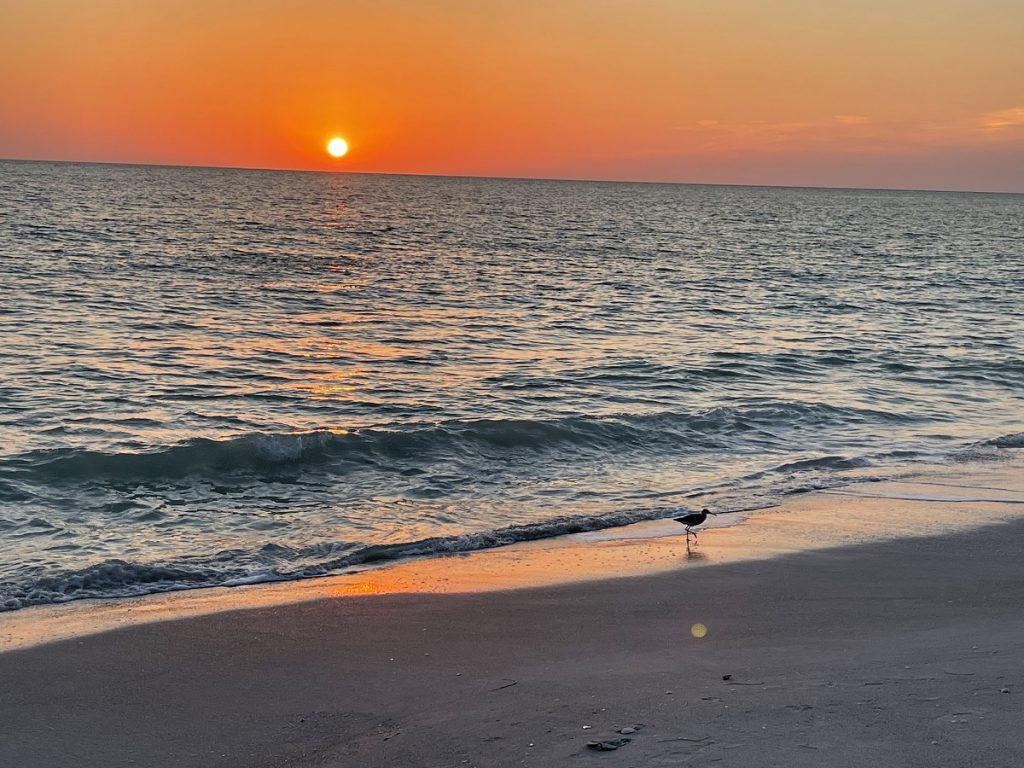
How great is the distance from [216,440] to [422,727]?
9.07 meters

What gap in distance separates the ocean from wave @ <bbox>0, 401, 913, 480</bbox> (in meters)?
0.05

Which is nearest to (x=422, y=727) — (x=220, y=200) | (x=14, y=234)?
(x=14, y=234)

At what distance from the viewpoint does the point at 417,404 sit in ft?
55.9

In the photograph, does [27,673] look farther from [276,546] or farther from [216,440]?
[216,440]

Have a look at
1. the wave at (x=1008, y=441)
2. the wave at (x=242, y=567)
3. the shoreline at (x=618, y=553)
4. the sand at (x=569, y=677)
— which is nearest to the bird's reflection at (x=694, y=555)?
A: the shoreline at (x=618, y=553)

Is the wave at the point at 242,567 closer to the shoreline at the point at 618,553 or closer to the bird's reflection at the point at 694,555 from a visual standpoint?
the shoreline at the point at 618,553

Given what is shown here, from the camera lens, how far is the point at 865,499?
1177 cm

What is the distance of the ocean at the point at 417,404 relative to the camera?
1062 centimetres

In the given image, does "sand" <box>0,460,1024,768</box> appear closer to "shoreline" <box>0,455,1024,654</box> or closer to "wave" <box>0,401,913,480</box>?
"shoreline" <box>0,455,1024,654</box>

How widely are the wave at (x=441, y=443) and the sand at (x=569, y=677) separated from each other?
16.1 ft

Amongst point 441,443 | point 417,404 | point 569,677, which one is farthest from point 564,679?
point 417,404

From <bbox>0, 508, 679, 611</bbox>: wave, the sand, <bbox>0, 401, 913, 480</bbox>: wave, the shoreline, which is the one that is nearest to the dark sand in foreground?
the sand

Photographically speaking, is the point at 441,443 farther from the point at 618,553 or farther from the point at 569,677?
the point at 569,677

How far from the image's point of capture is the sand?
523cm
